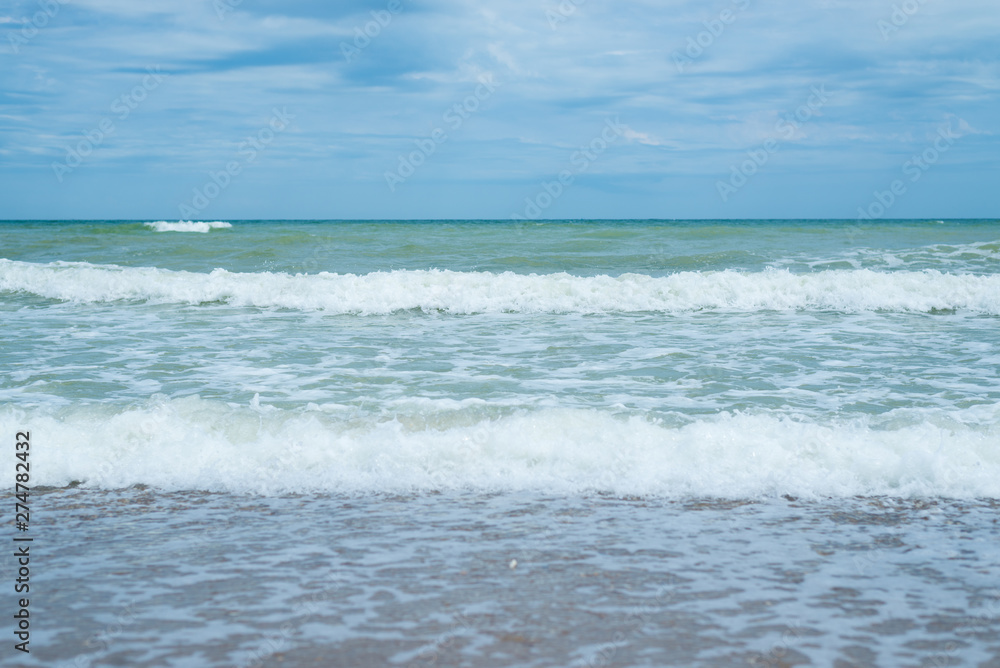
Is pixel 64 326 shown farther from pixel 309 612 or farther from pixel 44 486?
pixel 309 612

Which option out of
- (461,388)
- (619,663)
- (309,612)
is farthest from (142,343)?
(619,663)

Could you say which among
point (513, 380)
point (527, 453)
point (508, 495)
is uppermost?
point (513, 380)

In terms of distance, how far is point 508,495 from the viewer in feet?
17.0

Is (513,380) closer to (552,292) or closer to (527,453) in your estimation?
(527,453)

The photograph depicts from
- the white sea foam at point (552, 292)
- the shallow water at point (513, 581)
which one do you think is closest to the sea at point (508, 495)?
the shallow water at point (513, 581)

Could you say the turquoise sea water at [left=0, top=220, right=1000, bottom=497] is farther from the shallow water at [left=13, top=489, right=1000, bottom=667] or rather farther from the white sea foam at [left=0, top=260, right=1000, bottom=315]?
the shallow water at [left=13, top=489, right=1000, bottom=667]

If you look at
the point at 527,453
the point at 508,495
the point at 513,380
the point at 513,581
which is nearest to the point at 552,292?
the point at 513,380

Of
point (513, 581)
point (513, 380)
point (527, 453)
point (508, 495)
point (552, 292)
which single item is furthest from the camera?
point (552, 292)

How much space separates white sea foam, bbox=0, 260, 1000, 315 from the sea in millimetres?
2550

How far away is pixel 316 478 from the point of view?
5.50 metres

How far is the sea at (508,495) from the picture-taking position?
10.7ft

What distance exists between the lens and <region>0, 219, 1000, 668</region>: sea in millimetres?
3273

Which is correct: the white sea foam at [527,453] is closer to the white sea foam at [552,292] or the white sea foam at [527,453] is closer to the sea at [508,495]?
the sea at [508,495]

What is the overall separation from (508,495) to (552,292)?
10502 mm
